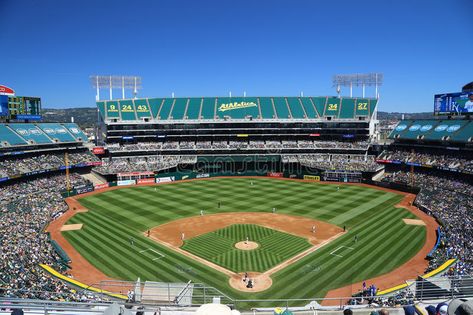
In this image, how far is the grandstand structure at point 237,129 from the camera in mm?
82250

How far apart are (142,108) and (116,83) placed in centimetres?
1099

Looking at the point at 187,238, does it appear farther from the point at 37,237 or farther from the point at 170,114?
the point at 170,114

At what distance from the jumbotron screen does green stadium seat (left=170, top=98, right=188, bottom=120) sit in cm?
6060

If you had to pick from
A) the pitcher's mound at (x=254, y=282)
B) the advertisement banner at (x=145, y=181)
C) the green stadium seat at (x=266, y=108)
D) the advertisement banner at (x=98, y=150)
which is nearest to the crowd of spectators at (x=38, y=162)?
the advertisement banner at (x=98, y=150)

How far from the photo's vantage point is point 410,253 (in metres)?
31.9

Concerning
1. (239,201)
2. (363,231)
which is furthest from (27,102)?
(363,231)

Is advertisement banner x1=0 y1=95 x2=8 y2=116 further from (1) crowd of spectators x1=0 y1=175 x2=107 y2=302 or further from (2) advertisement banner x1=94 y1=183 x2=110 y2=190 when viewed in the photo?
(2) advertisement banner x1=94 y1=183 x2=110 y2=190

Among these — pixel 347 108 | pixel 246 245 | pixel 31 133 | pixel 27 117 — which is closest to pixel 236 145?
pixel 347 108

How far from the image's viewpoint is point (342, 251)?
32.1 metres

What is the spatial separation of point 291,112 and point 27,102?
62.6 meters

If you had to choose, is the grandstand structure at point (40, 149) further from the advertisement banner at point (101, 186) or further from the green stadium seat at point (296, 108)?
the green stadium seat at point (296, 108)

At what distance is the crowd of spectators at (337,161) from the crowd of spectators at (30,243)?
2052 inches

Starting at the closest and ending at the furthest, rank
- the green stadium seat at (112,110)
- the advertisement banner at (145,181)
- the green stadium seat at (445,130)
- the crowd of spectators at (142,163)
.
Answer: the green stadium seat at (445,130)
the advertisement banner at (145,181)
the crowd of spectators at (142,163)
the green stadium seat at (112,110)

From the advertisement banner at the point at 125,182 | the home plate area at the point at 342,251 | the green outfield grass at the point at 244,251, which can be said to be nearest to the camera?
the green outfield grass at the point at 244,251
